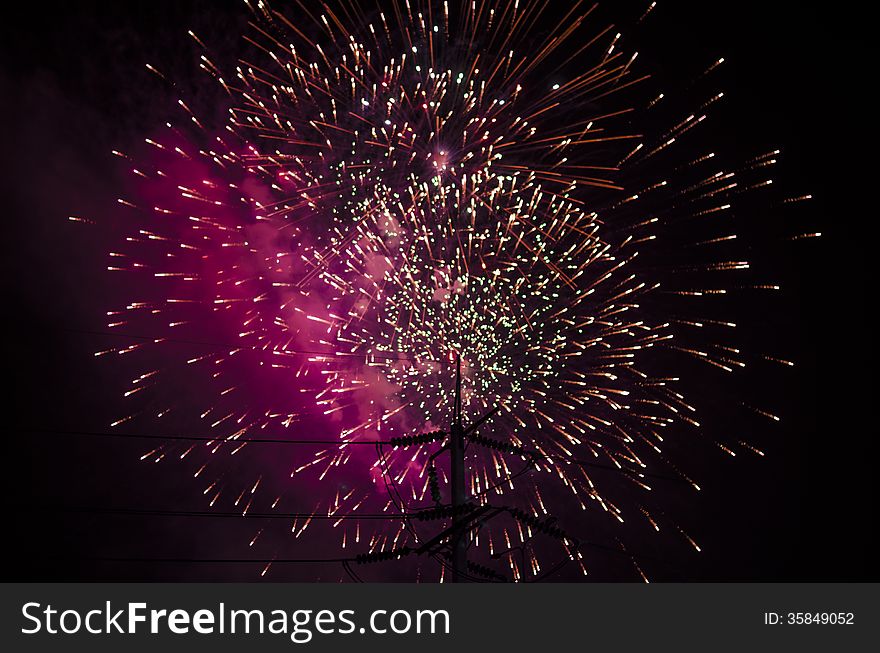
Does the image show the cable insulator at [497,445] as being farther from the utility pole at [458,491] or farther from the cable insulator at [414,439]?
the cable insulator at [414,439]

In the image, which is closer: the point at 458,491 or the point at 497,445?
the point at 458,491

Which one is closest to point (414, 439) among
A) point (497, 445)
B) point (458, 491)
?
point (458, 491)

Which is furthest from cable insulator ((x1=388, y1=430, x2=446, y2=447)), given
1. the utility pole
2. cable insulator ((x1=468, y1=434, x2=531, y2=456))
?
cable insulator ((x1=468, y1=434, x2=531, y2=456))

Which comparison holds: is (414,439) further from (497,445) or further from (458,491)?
(497,445)

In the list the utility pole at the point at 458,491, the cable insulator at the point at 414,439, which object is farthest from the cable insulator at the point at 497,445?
the cable insulator at the point at 414,439

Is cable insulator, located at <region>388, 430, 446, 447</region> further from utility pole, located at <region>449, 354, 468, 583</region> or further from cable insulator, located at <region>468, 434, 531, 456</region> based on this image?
cable insulator, located at <region>468, 434, 531, 456</region>

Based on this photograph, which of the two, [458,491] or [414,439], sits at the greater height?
[414,439]

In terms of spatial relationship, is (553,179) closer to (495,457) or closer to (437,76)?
(437,76)
